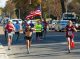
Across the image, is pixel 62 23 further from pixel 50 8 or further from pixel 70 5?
pixel 70 5

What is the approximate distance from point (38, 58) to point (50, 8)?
80437mm

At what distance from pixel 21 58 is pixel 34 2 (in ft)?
222

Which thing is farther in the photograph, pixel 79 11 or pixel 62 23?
pixel 79 11

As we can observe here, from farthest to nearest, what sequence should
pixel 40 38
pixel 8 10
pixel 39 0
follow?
pixel 8 10 < pixel 39 0 < pixel 40 38

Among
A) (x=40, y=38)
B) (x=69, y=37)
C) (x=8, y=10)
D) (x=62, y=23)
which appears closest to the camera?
(x=69, y=37)

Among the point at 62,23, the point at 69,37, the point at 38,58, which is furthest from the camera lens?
the point at 62,23

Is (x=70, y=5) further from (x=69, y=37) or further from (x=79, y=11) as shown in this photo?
(x=69, y=37)

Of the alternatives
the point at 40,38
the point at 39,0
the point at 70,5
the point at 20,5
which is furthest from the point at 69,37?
the point at 70,5

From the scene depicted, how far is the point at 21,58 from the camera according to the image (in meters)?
17.7

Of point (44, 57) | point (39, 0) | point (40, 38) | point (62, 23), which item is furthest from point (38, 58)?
point (39, 0)

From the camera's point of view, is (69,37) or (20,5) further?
(20,5)

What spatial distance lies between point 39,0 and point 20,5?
10.9 meters

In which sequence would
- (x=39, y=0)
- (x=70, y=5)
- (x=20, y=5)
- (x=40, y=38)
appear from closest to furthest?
(x=40, y=38), (x=39, y=0), (x=20, y=5), (x=70, y=5)

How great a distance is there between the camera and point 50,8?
97.6m
